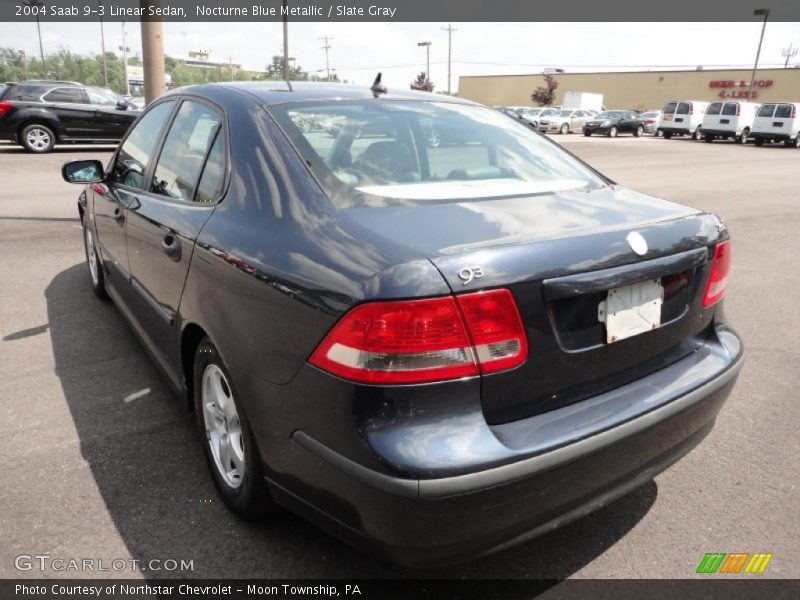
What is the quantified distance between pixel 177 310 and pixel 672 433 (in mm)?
1961

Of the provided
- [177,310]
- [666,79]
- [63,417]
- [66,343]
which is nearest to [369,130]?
[177,310]

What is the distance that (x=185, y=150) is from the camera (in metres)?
2.92

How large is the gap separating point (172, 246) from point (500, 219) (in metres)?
1.42

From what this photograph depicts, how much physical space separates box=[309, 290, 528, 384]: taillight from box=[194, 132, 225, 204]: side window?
1.03 m

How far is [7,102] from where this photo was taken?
14.9m

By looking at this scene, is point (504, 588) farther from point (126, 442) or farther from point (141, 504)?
point (126, 442)

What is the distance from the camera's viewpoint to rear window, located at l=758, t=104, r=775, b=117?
3077 cm

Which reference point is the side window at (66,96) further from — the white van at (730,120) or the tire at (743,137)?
the tire at (743,137)

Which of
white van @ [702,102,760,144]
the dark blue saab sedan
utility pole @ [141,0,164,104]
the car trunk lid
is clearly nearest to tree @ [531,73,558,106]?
white van @ [702,102,760,144]

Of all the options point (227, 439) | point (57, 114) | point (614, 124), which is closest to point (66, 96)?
point (57, 114)

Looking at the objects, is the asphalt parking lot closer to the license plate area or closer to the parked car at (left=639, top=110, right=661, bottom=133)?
the license plate area

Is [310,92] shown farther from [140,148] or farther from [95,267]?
[95,267]

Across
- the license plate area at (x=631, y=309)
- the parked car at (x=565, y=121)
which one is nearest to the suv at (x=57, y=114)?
Answer: the license plate area at (x=631, y=309)

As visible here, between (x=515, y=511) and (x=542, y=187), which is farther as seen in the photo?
(x=542, y=187)
